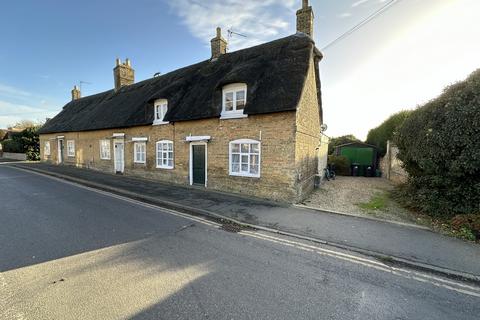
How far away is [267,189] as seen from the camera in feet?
32.2

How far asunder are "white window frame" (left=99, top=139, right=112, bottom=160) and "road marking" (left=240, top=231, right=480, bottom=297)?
16.3 metres

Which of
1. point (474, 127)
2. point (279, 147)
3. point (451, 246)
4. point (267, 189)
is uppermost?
point (474, 127)

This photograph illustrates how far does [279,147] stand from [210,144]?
3.87m

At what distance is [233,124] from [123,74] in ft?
58.6

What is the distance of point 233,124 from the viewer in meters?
10.6

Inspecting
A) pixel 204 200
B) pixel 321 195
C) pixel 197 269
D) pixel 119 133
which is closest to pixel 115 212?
pixel 204 200

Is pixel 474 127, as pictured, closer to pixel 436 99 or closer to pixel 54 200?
pixel 436 99

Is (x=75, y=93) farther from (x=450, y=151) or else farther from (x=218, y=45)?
(x=450, y=151)

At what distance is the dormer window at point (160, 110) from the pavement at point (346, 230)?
560cm

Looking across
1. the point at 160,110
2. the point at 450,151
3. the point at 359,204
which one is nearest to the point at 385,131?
the point at 359,204

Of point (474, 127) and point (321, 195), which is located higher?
point (474, 127)

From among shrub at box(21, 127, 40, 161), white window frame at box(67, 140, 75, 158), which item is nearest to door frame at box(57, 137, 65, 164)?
white window frame at box(67, 140, 75, 158)

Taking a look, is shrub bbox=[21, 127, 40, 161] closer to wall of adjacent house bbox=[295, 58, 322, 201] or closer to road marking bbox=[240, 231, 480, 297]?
wall of adjacent house bbox=[295, 58, 322, 201]

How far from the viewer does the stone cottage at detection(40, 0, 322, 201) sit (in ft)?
31.1
